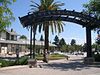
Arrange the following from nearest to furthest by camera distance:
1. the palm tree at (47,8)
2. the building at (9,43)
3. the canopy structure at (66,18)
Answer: the canopy structure at (66,18) < the palm tree at (47,8) < the building at (9,43)

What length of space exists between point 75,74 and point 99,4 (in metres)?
13.5

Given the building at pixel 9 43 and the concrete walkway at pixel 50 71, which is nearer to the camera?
the concrete walkway at pixel 50 71

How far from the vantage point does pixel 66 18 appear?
2878 cm

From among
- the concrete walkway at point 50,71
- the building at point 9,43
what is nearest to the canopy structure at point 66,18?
the concrete walkway at point 50,71

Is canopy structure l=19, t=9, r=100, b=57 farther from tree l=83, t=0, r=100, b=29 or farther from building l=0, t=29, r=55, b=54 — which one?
building l=0, t=29, r=55, b=54

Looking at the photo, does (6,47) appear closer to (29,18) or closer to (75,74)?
(29,18)

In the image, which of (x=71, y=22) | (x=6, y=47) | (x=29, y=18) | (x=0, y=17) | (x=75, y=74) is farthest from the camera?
(x=6, y=47)

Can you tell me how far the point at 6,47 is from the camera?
244 ft

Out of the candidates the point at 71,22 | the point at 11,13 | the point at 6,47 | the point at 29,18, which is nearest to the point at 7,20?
the point at 11,13

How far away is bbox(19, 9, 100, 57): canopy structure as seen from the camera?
27656mm

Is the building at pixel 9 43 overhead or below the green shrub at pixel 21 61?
overhead

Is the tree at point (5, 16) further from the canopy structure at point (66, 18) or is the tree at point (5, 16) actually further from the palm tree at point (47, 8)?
the palm tree at point (47, 8)

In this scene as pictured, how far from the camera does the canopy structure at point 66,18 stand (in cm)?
2766

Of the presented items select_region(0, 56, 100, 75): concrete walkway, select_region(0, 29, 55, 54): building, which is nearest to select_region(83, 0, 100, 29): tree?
select_region(0, 56, 100, 75): concrete walkway
